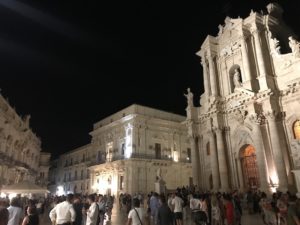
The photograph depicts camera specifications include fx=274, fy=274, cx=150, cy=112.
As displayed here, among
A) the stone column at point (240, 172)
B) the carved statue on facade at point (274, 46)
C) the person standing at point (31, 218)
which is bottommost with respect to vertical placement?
the person standing at point (31, 218)

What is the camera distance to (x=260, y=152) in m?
19.6

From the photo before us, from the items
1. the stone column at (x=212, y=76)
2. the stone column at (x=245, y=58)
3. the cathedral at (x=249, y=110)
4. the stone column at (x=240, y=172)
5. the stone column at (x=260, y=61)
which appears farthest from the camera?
the stone column at (x=212, y=76)

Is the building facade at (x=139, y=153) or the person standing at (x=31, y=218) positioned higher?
the building facade at (x=139, y=153)

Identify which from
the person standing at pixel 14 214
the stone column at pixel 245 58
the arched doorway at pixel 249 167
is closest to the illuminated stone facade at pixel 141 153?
the arched doorway at pixel 249 167

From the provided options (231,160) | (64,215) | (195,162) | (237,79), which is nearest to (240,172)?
(231,160)

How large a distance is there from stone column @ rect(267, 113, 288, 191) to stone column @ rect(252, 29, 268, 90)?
269 cm

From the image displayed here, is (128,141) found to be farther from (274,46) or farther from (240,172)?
(274,46)

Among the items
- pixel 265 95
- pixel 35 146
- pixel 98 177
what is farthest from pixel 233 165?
pixel 35 146

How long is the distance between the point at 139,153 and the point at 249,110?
18.5 metres

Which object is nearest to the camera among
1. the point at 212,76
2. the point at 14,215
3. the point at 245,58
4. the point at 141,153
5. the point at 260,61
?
the point at 14,215

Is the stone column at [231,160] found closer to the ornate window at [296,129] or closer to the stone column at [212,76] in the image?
the stone column at [212,76]

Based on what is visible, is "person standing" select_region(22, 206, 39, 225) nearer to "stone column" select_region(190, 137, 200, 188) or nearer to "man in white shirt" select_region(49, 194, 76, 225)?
"man in white shirt" select_region(49, 194, 76, 225)

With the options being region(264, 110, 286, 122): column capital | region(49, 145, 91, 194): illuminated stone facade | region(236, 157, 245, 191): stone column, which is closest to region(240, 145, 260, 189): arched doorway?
region(236, 157, 245, 191): stone column

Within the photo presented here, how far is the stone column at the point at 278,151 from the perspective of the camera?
17953 mm
